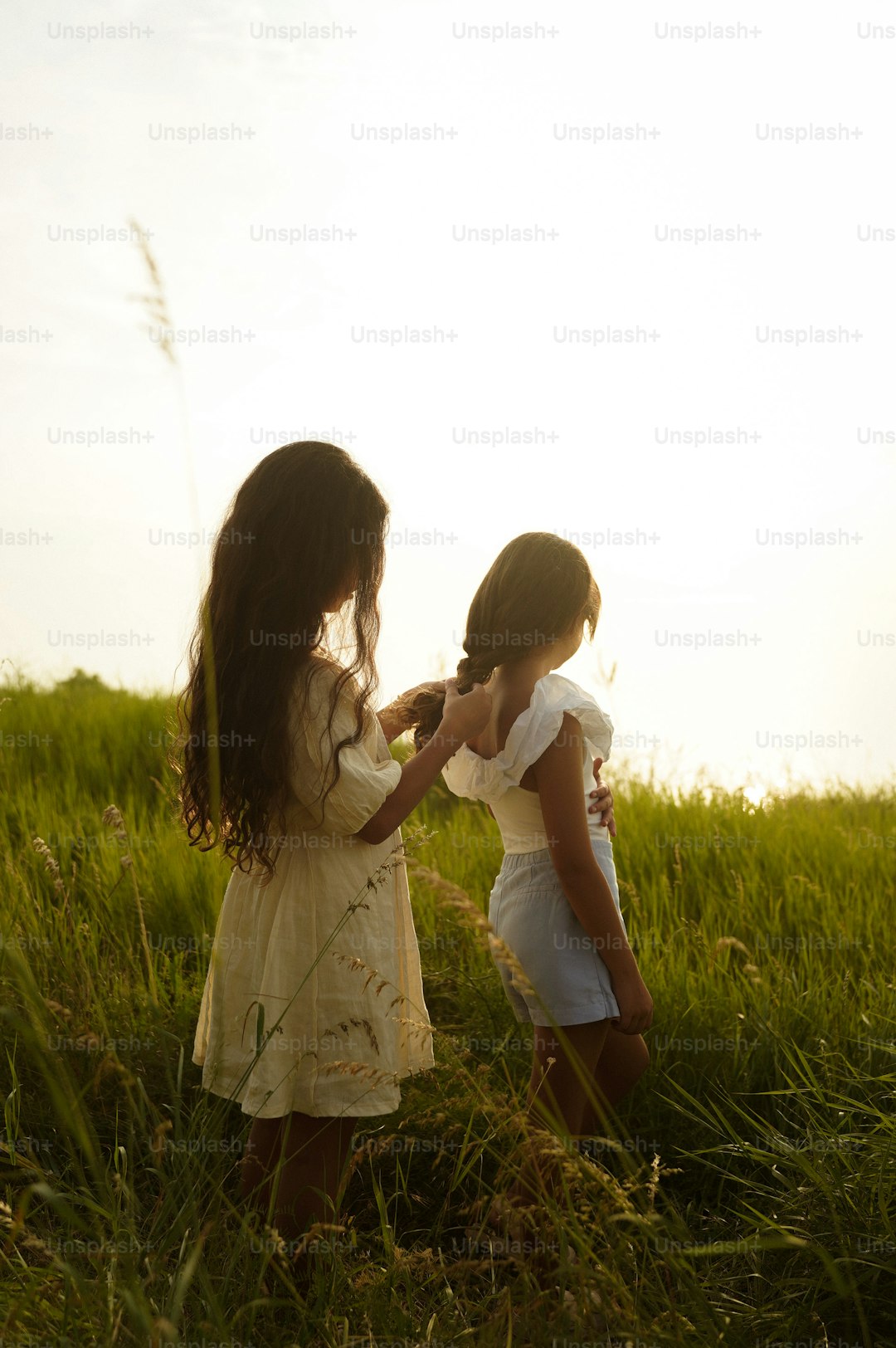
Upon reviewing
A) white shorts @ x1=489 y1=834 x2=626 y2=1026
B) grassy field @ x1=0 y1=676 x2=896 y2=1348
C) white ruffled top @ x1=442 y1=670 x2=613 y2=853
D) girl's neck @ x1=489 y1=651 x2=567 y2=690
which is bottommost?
grassy field @ x1=0 y1=676 x2=896 y2=1348

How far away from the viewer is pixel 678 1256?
2.00 metres

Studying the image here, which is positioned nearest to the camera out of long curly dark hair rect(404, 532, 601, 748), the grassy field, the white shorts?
the grassy field

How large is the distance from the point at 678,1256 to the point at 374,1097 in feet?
2.54

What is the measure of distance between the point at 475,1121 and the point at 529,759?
1.16 meters

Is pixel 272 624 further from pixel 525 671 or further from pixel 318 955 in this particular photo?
pixel 318 955

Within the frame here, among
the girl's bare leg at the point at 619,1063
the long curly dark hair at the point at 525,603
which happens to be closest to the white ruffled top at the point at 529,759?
the long curly dark hair at the point at 525,603

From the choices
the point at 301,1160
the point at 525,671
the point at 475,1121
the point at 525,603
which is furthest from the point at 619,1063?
the point at 525,603

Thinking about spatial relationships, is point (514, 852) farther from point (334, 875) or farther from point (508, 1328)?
point (508, 1328)

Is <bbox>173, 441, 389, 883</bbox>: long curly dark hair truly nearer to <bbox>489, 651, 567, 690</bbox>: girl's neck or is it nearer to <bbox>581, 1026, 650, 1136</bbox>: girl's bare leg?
<bbox>489, 651, 567, 690</bbox>: girl's neck

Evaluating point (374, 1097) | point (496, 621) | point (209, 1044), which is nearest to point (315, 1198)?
point (374, 1097)

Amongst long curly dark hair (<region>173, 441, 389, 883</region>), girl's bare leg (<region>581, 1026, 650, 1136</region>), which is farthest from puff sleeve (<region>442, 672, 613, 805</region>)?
girl's bare leg (<region>581, 1026, 650, 1136</region>)

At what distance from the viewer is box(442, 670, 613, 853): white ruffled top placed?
2516 mm

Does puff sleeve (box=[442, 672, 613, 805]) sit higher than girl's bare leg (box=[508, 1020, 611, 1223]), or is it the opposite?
puff sleeve (box=[442, 672, 613, 805])

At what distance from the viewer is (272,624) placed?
2479 mm
